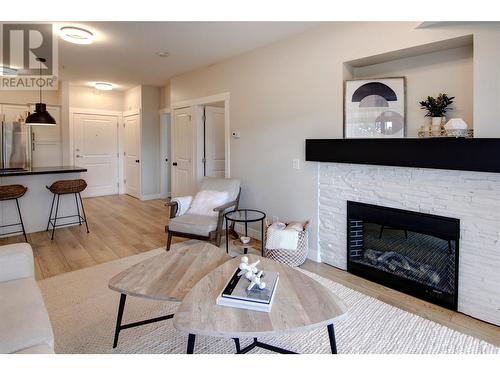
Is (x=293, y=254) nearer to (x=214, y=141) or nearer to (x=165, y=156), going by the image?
(x=214, y=141)

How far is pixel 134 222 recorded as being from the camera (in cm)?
→ 508

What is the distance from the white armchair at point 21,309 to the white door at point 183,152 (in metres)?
3.58

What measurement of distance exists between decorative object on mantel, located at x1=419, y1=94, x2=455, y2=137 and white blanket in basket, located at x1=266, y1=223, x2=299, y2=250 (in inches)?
61.0

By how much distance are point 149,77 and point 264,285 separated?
520 centimetres

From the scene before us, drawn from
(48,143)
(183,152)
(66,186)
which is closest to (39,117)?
(66,186)

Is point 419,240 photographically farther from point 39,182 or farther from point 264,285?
point 39,182

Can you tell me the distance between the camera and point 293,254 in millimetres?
3242

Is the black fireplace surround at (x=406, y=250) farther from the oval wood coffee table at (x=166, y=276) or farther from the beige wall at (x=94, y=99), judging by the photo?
the beige wall at (x=94, y=99)

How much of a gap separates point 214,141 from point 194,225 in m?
2.31

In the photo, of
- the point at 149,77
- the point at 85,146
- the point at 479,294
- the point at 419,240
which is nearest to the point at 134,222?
the point at 149,77

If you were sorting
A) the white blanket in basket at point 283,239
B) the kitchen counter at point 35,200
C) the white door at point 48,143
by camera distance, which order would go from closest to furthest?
the white blanket in basket at point 283,239, the kitchen counter at point 35,200, the white door at point 48,143

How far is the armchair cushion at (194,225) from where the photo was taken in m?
3.51

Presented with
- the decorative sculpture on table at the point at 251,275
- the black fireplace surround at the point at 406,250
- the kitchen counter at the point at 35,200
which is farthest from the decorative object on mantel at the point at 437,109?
the kitchen counter at the point at 35,200

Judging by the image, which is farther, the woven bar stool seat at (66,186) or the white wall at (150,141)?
the white wall at (150,141)
